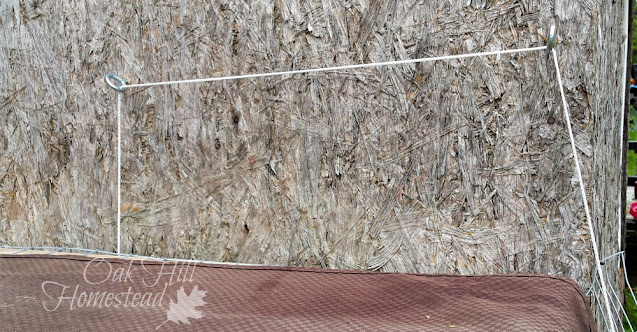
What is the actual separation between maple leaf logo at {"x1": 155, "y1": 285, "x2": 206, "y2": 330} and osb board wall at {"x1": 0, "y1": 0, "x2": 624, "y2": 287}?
1.54ft

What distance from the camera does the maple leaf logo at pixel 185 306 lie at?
4.78 feet

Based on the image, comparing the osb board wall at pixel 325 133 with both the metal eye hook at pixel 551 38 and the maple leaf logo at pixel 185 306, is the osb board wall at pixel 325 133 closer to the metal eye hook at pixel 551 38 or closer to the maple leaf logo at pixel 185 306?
the metal eye hook at pixel 551 38

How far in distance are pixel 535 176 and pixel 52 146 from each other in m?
1.78

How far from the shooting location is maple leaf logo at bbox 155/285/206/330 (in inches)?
57.4

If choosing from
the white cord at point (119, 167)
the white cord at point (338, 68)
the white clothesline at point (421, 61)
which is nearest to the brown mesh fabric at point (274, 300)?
the white clothesline at point (421, 61)

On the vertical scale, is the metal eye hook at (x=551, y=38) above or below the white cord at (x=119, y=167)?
above

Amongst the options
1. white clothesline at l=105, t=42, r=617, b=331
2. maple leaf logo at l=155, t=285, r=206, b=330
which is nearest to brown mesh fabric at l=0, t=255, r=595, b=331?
maple leaf logo at l=155, t=285, r=206, b=330

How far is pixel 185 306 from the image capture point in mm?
1537

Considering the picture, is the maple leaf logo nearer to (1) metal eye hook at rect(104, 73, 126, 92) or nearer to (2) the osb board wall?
Answer: (2) the osb board wall

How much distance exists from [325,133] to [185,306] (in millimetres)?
719

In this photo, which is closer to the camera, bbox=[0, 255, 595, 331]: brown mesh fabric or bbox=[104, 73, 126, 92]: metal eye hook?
bbox=[0, 255, 595, 331]: brown mesh fabric

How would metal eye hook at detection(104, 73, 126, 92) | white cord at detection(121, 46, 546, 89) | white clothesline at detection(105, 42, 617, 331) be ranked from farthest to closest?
metal eye hook at detection(104, 73, 126, 92) → white cord at detection(121, 46, 546, 89) → white clothesline at detection(105, 42, 617, 331)

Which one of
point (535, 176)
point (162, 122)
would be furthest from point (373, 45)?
point (162, 122)

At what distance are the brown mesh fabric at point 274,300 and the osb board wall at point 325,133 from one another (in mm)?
222
